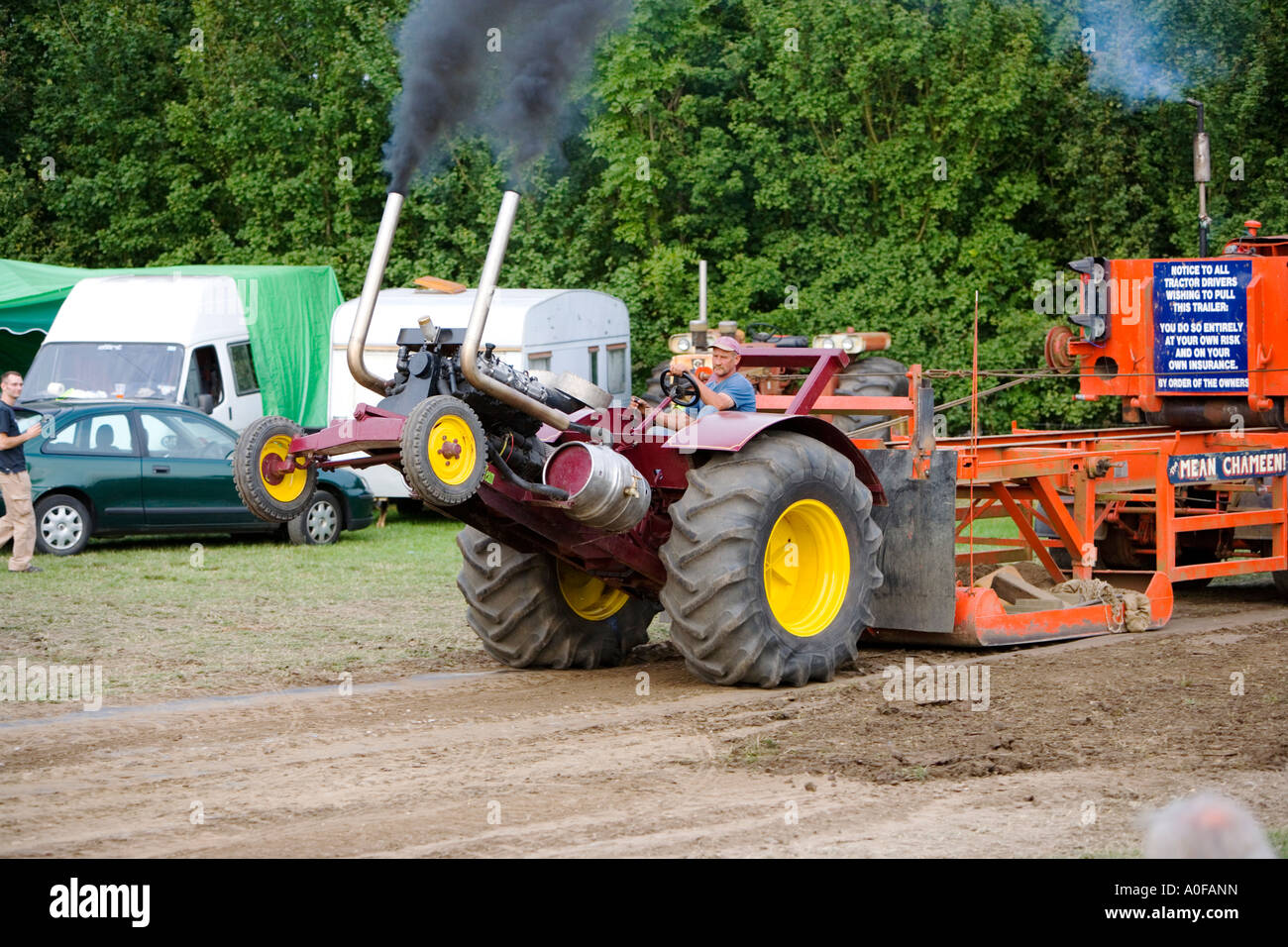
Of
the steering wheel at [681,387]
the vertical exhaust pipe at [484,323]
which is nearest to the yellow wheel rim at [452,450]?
the vertical exhaust pipe at [484,323]

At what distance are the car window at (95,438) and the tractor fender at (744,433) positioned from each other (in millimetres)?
9324

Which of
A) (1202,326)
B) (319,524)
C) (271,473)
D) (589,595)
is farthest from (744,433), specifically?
(319,524)

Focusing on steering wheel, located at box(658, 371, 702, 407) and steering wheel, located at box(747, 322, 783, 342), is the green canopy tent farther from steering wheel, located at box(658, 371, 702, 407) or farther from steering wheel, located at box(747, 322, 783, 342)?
steering wheel, located at box(658, 371, 702, 407)

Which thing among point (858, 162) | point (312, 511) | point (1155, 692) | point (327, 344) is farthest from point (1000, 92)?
point (1155, 692)

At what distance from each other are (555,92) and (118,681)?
443 centimetres

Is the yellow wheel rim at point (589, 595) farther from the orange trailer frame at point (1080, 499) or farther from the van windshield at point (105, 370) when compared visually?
the van windshield at point (105, 370)

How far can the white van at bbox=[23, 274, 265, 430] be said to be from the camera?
63.8 feet

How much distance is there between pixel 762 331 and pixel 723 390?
14805mm

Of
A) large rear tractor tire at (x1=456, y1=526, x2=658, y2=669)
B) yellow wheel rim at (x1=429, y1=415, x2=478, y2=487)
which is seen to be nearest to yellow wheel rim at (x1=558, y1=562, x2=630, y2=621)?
large rear tractor tire at (x1=456, y1=526, x2=658, y2=669)

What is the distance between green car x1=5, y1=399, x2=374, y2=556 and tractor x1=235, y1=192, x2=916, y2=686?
25.2 feet

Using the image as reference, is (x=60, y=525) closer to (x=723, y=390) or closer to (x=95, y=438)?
(x=95, y=438)

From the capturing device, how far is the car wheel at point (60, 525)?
636 inches

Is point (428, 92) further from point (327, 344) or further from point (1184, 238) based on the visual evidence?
point (1184, 238)

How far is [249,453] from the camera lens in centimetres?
811
